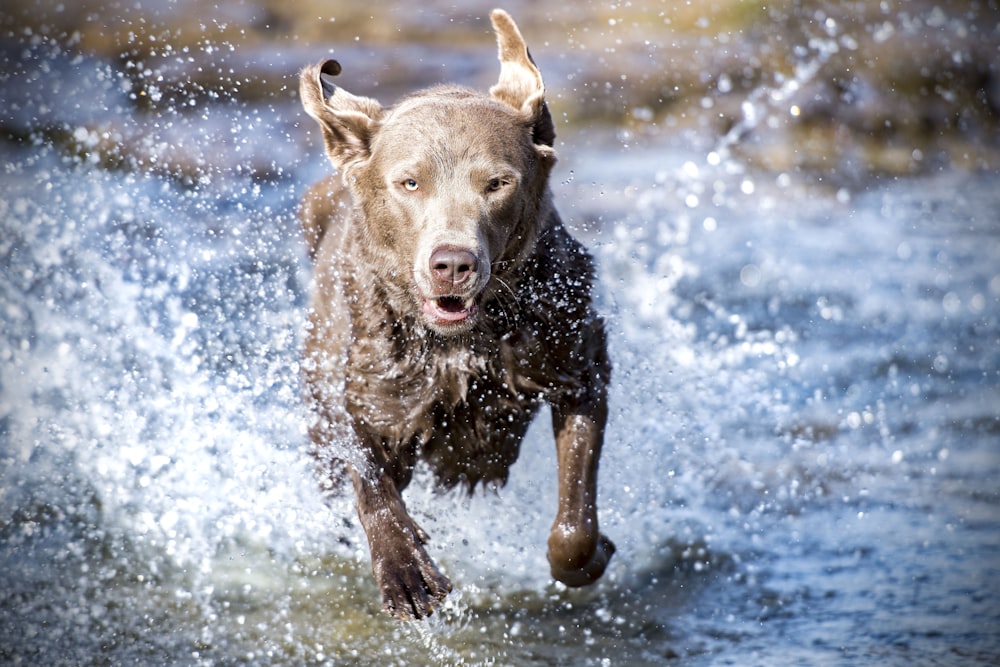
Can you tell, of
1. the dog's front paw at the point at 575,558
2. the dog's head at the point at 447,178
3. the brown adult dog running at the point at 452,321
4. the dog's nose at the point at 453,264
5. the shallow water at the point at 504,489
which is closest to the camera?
the dog's nose at the point at 453,264

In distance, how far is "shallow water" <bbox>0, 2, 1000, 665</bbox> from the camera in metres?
4.57

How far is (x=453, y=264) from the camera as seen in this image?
11.9 feet

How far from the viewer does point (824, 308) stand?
8625 millimetres

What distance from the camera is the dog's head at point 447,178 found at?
379 centimetres

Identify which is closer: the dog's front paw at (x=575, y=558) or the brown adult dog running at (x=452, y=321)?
the brown adult dog running at (x=452, y=321)

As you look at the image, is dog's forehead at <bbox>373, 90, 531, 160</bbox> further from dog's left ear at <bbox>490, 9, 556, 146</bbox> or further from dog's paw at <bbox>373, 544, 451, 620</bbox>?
dog's paw at <bbox>373, 544, 451, 620</bbox>

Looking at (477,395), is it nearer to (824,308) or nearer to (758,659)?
(758,659)

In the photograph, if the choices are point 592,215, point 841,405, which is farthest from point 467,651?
point 592,215

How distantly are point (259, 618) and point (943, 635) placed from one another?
2.66 metres

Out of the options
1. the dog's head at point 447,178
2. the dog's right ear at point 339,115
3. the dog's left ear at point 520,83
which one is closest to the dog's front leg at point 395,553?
the dog's head at point 447,178

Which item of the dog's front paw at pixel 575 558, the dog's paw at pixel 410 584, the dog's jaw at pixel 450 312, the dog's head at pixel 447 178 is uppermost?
the dog's head at pixel 447 178

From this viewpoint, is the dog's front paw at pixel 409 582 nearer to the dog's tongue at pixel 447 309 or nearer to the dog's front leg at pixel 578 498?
the dog's front leg at pixel 578 498

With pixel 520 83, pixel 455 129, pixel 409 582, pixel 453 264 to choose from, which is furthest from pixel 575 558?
pixel 520 83

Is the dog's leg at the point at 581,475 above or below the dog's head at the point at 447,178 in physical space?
below
